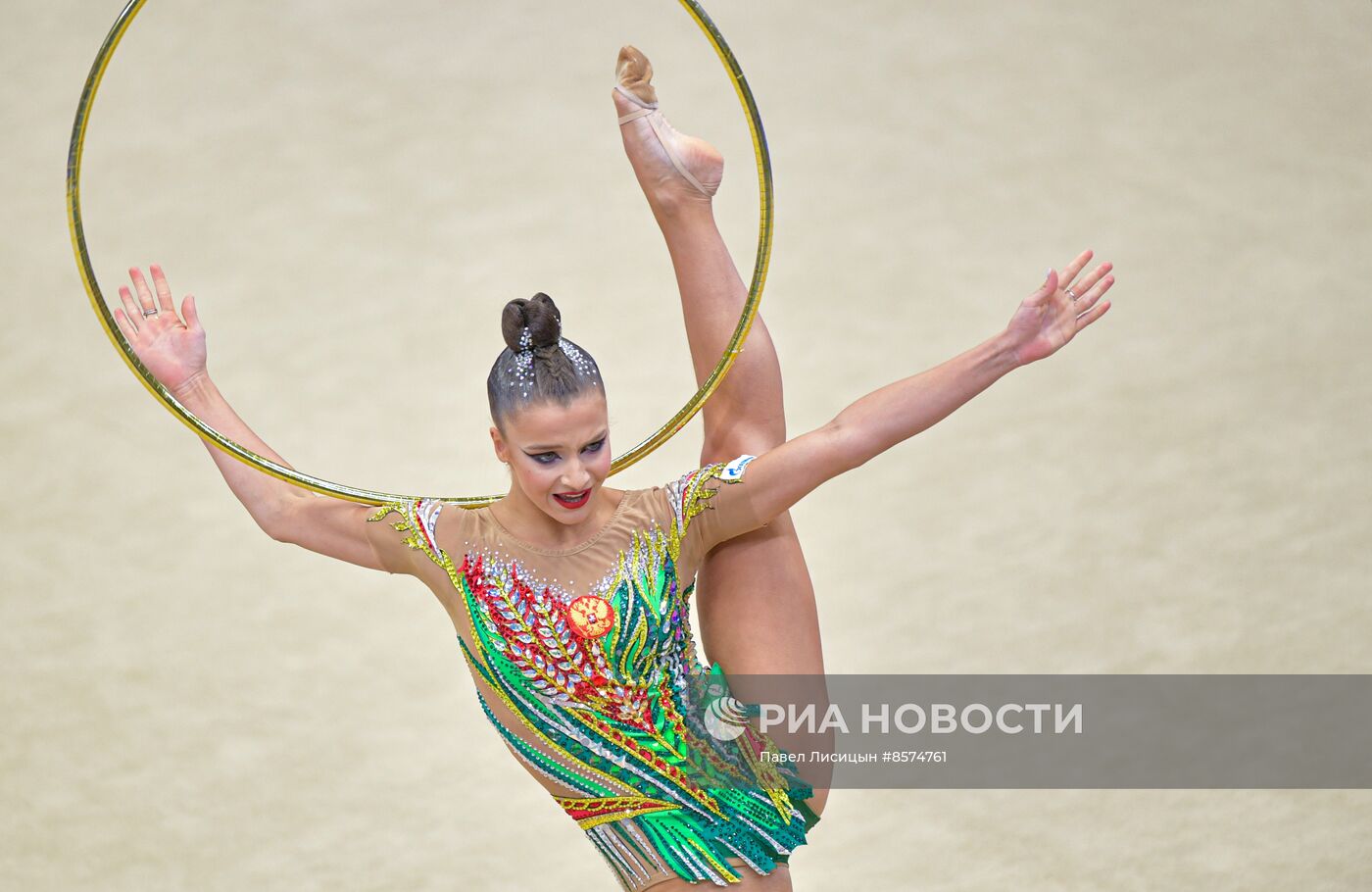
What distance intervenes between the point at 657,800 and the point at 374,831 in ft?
5.70

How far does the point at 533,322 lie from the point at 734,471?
0.37 meters

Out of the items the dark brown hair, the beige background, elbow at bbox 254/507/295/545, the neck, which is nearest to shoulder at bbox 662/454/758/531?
the neck

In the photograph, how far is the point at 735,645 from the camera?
298cm

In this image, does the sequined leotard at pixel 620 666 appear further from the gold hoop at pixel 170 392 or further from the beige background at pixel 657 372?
the beige background at pixel 657 372

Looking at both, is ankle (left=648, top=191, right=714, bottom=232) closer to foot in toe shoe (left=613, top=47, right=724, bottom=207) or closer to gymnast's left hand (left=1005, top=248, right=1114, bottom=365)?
foot in toe shoe (left=613, top=47, right=724, bottom=207)

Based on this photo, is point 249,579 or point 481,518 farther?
point 249,579

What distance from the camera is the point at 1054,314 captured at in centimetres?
257

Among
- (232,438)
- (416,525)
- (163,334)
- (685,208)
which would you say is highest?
(685,208)

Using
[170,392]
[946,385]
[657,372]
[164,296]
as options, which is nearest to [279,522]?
[170,392]

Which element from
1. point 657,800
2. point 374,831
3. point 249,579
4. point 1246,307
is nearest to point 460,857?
point 374,831

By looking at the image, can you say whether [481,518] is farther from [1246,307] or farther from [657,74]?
[1246,307]

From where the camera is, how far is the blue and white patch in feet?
9.00

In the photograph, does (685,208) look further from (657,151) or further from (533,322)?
(533,322)

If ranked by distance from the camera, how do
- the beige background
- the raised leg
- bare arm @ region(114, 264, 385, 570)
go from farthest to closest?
the beige background < the raised leg < bare arm @ region(114, 264, 385, 570)
